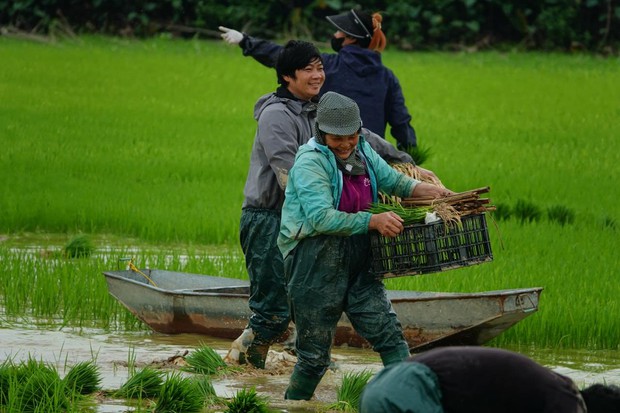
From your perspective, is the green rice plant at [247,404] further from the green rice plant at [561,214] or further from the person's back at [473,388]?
the green rice plant at [561,214]

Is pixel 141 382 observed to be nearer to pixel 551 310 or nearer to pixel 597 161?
pixel 551 310

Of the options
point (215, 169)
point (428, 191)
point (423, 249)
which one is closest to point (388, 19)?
point (215, 169)

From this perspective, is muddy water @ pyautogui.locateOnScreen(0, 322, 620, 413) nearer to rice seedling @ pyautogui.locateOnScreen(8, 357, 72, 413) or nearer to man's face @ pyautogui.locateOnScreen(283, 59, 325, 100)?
rice seedling @ pyautogui.locateOnScreen(8, 357, 72, 413)

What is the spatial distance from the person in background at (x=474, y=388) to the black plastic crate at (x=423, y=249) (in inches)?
67.0

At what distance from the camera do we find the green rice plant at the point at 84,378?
584 cm

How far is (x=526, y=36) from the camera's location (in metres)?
31.5

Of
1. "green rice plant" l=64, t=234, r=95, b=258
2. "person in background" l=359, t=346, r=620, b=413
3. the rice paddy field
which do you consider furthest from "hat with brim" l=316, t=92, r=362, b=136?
"green rice plant" l=64, t=234, r=95, b=258

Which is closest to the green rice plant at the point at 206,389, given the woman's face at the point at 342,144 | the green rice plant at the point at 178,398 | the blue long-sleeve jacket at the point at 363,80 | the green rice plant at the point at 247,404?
the green rice plant at the point at 178,398

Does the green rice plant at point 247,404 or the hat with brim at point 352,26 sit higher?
the hat with brim at point 352,26

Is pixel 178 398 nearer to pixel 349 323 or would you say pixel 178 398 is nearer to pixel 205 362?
pixel 205 362

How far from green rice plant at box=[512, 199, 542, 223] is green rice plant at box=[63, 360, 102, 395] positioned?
257 inches

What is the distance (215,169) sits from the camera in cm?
1431

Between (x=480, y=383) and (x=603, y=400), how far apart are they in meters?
0.37

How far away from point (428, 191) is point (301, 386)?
101cm
